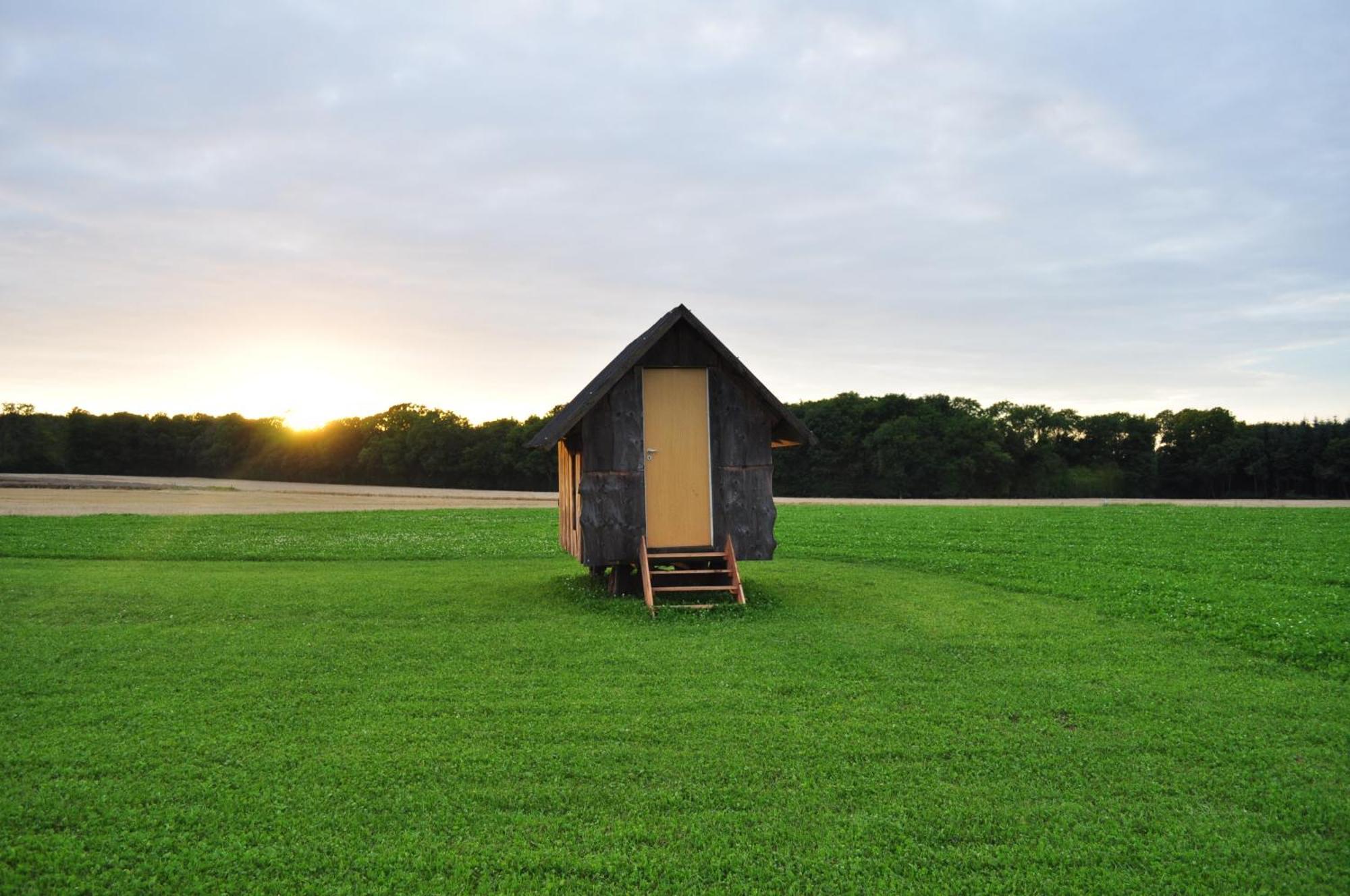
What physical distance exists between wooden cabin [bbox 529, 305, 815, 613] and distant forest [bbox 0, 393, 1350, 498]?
202 feet

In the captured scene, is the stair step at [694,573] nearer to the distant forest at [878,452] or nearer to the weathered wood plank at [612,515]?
the weathered wood plank at [612,515]

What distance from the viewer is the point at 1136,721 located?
8469 millimetres

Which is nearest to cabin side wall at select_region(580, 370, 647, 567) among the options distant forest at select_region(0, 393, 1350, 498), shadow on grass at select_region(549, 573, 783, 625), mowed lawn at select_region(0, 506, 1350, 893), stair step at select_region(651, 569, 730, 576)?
stair step at select_region(651, 569, 730, 576)

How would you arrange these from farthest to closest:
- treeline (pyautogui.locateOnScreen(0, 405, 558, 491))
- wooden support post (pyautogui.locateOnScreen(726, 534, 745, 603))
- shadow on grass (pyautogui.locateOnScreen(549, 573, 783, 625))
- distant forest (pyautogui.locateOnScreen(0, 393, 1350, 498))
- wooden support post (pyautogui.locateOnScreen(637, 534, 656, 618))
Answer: treeline (pyautogui.locateOnScreen(0, 405, 558, 491)), distant forest (pyautogui.locateOnScreen(0, 393, 1350, 498)), wooden support post (pyautogui.locateOnScreen(726, 534, 745, 603)), wooden support post (pyautogui.locateOnScreen(637, 534, 656, 618)), shadow on grass (pyautogui.locateOnScreen(549, 573, 783, 625))

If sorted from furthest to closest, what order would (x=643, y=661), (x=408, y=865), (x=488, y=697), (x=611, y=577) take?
(x=611, y=577) → (x=643, y=661) → (x=488, y=697) → (x=408, y=865)

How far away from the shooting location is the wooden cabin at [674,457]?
1588 cm

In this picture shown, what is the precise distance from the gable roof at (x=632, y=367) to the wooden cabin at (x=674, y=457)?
0.03 meters

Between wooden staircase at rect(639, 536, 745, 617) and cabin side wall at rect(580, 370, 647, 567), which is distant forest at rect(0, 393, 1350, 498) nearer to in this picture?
wooden staircase at rect(639, 536, 745, 617)

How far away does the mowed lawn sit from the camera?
560cm

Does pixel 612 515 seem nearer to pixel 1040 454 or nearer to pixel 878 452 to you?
pixel 878 452

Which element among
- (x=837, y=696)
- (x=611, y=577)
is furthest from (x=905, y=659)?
(x=611, y=577)

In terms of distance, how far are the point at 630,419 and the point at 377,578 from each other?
7.17 m

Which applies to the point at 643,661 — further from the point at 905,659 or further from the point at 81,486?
the point at 81,486

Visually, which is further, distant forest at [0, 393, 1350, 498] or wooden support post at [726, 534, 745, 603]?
distant forest at [0, 393, 1350, 498]
